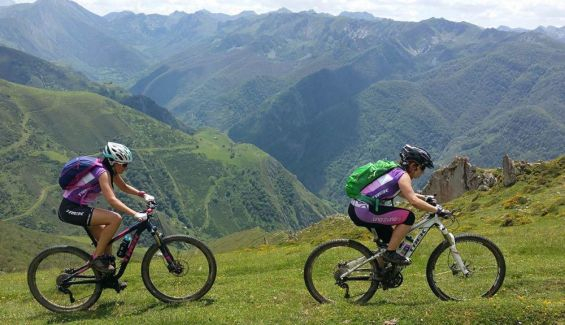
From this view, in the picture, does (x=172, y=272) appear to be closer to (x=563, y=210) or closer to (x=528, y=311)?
(x=528, y=311)

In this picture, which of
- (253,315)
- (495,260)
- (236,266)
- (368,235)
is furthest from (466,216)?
(253,315)

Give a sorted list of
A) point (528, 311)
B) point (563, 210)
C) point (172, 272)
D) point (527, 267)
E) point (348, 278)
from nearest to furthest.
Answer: point (528, 311), point (348, 278), point (172, 272), point (527, 267), point (563, 210)

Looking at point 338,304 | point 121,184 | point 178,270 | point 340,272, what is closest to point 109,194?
point 121,184

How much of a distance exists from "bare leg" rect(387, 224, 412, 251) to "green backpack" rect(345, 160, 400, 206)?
2.94ft

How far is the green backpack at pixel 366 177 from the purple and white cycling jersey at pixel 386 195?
110 millimetres

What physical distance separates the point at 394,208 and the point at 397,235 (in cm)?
74

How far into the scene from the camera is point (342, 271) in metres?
14.2

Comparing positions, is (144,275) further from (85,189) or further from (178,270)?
(85,189)

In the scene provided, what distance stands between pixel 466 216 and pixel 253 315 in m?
39.8

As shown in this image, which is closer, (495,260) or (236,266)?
(495,260)

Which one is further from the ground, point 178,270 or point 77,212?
point 77,212

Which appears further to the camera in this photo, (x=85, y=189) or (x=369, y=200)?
(x=85, y=189)

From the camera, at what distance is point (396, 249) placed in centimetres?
1339

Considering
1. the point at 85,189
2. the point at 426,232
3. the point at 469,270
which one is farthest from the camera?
the point at 85,189
